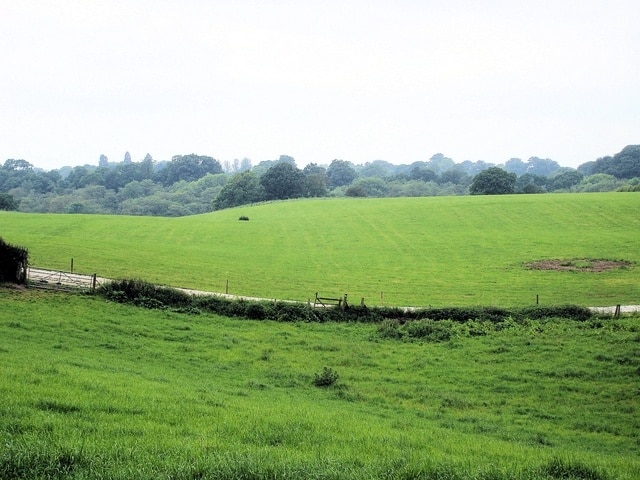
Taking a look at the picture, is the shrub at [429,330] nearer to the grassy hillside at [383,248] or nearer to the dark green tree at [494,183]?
the grassy hillside at [383,248]

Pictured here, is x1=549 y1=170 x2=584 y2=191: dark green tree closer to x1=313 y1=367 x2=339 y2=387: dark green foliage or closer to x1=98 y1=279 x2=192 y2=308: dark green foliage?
x1=98 y1=279 x2=192 y2=308: dark green foliage

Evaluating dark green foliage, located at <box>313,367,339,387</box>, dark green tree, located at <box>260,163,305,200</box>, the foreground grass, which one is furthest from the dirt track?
dark green tree, located at <box>260,163,305,200</box>

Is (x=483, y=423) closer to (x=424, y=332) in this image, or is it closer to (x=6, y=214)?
(x=424, y=332)

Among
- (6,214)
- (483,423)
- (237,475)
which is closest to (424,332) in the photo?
(483,423)

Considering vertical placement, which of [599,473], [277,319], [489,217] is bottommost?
[277,319]

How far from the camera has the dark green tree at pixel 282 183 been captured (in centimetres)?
15975

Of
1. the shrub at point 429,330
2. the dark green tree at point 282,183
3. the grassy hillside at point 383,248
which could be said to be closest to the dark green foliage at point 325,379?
the shrub at point 429,330

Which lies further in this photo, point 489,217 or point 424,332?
point 489,217

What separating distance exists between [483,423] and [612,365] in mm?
10247

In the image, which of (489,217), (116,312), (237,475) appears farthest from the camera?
(489,217)

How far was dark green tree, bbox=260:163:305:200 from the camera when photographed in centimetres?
15975

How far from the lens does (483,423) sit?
1892cm

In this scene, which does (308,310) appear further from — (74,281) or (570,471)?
(570,471)

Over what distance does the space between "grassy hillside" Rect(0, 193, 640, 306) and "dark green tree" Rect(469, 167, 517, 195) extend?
111 feet
